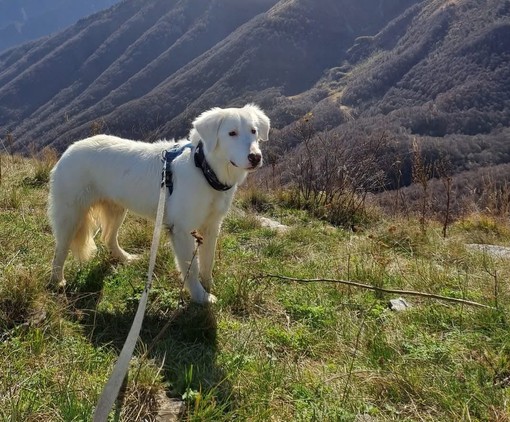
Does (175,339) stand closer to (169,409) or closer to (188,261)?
(188,261)

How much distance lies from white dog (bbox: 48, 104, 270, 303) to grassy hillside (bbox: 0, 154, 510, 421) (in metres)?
0.25

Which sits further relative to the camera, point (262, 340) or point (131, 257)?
point (131, 257)

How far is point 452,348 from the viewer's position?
2.87m

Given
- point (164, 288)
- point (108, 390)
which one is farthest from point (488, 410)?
point (164, 288)

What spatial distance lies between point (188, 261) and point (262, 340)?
3.06 ft

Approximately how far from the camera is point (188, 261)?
367 cm

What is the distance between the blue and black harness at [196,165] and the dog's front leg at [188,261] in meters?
0.40

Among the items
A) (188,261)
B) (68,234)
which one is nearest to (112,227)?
(68,234)

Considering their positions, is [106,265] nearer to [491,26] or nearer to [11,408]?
[11,408]

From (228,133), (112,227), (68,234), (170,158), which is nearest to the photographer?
(228,133)

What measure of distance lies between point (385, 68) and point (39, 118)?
386 ft

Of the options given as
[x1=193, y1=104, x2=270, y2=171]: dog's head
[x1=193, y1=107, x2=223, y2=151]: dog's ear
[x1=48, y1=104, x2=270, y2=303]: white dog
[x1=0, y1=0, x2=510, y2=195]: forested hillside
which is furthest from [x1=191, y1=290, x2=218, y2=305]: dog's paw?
[x1=0, y1=0, x2=510, y2=195]: forested hillside

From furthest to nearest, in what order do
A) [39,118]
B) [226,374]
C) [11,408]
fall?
[39,118], [226,374], [11,408]

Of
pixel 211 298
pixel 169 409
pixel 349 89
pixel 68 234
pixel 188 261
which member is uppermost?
pixel 68 234
